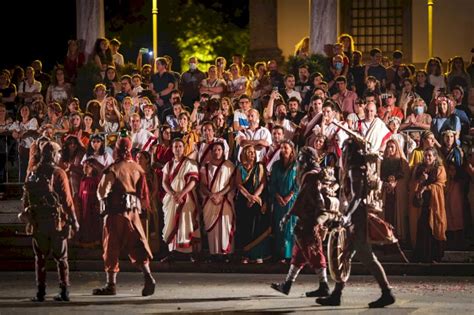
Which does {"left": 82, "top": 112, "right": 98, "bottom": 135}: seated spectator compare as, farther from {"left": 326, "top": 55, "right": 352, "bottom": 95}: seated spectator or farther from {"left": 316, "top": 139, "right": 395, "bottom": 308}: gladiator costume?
{"left": 316, "top": 139, "right": 395, "bottom": 308}: gladiator costume

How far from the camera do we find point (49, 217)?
1728cm

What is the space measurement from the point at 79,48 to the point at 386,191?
8.45m

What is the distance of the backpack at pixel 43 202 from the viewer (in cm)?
1728

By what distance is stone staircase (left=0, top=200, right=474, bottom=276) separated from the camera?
20.2 meters

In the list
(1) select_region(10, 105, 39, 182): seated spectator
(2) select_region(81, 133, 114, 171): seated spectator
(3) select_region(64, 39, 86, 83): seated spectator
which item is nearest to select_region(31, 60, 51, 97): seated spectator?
(3) select_region(64, 39, 86, 83): seated spectator

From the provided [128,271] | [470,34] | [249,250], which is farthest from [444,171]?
[470,34]

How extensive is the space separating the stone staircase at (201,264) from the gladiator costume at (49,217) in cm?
335

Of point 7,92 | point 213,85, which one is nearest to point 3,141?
point 7,92

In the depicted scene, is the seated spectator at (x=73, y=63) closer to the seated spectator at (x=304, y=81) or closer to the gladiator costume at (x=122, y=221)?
the seated spectator at (x=304, y=81)

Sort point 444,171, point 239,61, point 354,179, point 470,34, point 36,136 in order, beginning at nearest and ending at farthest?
point 354,179 → point 444,171 → point 36,136 → point 239,61 → point 470,34

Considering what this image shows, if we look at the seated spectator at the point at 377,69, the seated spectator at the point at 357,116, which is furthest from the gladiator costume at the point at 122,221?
the seated spectator at the point at 377,69

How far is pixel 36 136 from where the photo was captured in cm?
2269

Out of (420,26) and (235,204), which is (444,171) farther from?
(420,26)

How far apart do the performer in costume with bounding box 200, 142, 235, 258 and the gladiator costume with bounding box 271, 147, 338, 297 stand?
3.02 meters
